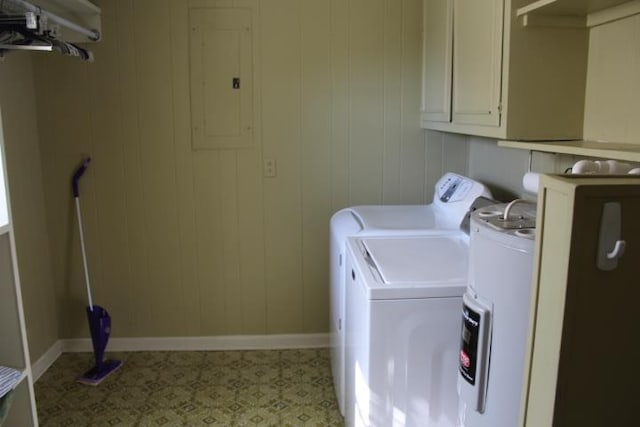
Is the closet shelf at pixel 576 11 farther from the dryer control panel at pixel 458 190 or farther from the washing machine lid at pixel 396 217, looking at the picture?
the washing machine lid at pixel 396 217

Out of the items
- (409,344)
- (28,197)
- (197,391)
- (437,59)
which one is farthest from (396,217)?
(28,197)

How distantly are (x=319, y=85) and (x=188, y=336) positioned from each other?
1685mm

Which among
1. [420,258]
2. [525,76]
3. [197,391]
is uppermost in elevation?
[525,76]

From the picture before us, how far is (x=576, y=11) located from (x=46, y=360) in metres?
3.09

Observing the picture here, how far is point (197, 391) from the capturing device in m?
2.80

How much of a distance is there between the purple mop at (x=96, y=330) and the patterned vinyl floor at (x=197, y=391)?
5cm

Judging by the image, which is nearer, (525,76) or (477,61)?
(525,76)

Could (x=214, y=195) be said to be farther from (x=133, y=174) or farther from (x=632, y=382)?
(x=632, y=382)

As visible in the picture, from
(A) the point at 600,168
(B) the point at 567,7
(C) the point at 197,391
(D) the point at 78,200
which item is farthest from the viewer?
(D) the point at 78,200

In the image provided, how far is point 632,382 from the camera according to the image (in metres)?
0.99

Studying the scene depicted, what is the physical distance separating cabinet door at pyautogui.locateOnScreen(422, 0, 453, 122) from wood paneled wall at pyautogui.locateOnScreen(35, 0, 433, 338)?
11 cm

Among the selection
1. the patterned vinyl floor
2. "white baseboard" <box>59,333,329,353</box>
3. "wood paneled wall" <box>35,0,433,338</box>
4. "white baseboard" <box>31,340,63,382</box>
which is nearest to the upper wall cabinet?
"wood paneled wall" <box>35,0,433,338</box>

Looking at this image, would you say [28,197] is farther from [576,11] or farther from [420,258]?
[576,11]

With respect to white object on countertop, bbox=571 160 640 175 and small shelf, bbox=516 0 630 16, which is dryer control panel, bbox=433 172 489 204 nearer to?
small shelf, bbox=516 0 630 16
